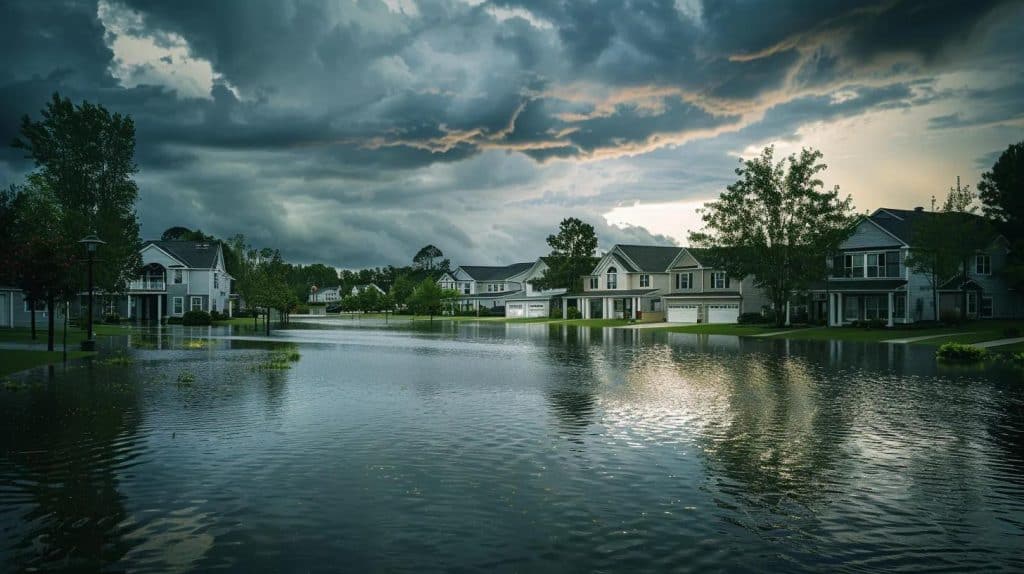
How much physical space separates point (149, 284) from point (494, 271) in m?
72.6

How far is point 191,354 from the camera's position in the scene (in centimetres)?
3591

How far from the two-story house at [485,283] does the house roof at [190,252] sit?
50407 millimetres

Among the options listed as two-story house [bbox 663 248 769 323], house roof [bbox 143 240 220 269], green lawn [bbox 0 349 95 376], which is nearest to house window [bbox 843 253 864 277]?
two-story house [bbox 663 248 769 323]

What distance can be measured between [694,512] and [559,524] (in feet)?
6.62

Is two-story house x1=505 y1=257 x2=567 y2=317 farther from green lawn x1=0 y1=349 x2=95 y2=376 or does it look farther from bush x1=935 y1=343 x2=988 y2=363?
green lawn x1=0 y1=349 x2=95 y2=376

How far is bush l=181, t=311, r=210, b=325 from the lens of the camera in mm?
81188

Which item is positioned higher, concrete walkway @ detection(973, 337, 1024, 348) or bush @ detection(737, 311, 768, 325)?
bush @ detection(737, 311, 768, 325)

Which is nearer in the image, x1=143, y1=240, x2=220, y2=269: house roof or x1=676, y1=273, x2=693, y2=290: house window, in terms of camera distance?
x1=676, y1=273, x2=693, y2=290: house window

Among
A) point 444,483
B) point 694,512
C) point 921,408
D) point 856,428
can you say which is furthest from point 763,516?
point 921,408

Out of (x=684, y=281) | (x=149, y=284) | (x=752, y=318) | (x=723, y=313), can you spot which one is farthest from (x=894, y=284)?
(x=149, y=284)

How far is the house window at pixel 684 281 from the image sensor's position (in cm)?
8600

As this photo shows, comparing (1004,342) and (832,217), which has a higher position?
(832,217)

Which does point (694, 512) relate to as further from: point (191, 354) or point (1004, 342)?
point (1004, 342)

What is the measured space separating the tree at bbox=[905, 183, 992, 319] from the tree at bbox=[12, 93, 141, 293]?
70012 mm
